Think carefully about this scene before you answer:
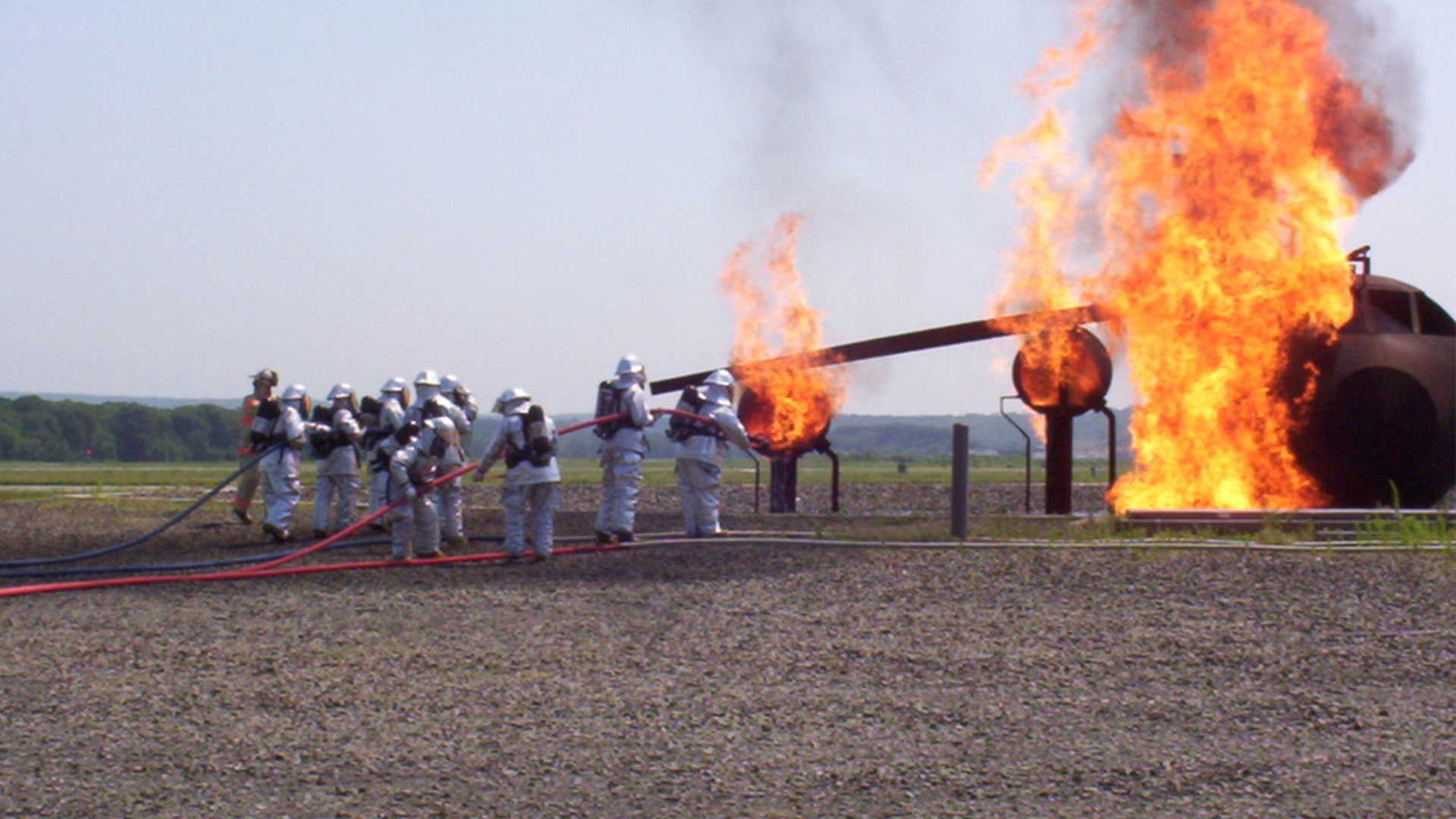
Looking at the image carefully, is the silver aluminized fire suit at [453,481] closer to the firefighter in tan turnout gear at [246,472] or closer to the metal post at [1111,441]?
the firefighter in tan turnout gear at [246,472]

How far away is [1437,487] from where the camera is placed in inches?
814

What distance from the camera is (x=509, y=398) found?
16828 mm

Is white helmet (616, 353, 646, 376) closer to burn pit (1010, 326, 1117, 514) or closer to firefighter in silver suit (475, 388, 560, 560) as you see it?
firefighter in silver suit (475, 388, 560, 560)

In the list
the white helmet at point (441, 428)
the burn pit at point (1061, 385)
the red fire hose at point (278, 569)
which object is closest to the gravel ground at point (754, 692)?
the red fire hose at point (278, 569)

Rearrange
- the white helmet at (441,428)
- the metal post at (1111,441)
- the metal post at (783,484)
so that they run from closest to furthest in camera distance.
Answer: the white helmet at (441,428), the metal post at (1111,441), the metal post at (783,484)

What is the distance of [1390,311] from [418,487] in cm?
1342

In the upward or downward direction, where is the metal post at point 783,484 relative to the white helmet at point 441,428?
downward

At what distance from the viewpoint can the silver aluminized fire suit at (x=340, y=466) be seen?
2048 cm

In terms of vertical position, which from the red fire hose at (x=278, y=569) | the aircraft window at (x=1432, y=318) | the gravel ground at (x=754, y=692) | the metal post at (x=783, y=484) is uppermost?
the aircraft window at (x=1432, y=318)

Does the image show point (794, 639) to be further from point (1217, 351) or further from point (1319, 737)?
point (1217, 351)

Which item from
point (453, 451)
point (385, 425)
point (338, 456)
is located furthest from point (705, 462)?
point (338, 456)

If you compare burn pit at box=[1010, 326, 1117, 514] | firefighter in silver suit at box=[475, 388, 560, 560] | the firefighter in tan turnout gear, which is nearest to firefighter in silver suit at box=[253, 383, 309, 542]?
the firefighter in tan turnout gear

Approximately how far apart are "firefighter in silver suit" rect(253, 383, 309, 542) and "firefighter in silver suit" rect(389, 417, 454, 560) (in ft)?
10.1

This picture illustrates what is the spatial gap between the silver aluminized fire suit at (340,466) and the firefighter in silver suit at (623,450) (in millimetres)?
4260
